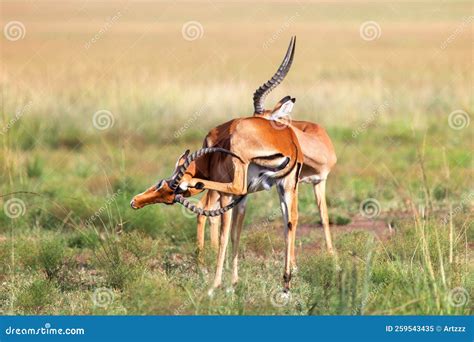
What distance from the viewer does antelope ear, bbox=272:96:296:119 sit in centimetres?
828

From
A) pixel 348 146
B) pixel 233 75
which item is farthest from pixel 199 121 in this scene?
pixel 233 75

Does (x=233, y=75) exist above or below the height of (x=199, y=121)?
above

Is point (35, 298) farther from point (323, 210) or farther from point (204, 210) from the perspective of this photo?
point (323, 210)

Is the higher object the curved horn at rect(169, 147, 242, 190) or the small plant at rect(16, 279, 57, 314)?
the curved horn at rect(169, 147, 242, 190)

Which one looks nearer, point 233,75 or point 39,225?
point 39,225

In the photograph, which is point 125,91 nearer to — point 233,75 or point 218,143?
point 233,75

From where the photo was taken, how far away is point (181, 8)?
5100 cm

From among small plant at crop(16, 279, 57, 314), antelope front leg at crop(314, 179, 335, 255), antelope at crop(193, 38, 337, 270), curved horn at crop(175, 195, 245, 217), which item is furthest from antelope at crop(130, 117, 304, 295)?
antelope front leg at crop(314, 179, 335, 255)

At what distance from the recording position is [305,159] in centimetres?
953

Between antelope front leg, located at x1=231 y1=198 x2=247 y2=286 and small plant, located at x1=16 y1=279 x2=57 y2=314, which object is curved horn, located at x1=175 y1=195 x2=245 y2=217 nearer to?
antelope front leg, located at x1=231 y1=198 x2=247 y2=286

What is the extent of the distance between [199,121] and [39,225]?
1006 cm

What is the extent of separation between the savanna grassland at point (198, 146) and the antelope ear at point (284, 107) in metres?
1.14

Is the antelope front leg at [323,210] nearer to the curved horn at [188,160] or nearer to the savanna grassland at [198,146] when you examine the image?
the savanna grassland at [198,146]

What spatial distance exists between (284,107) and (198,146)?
32.3 feet
